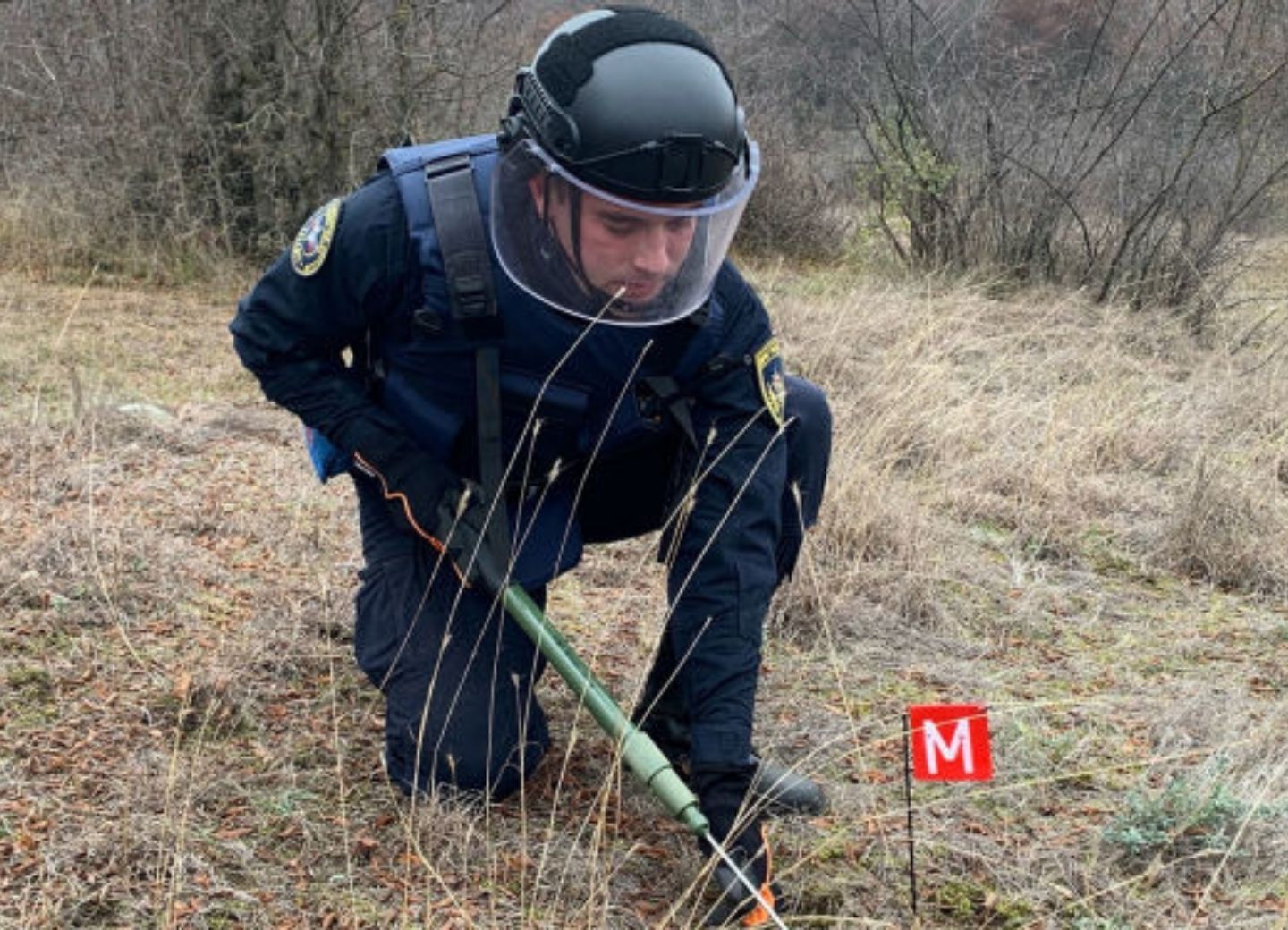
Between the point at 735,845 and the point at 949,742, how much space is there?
1.31 feet

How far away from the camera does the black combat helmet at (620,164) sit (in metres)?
2.09

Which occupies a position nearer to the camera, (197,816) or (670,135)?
(670,135)

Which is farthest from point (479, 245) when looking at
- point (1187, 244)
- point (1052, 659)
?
point (1187, 244)

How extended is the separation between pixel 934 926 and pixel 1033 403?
3498 millimetres

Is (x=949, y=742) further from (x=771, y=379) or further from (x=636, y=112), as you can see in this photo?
(x=636, y=112)

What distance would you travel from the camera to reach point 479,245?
2299 millimetres

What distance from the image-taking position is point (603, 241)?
7.15 ft

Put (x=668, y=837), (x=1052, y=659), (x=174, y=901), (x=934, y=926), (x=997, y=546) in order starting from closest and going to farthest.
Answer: (x=174, y=901) → (x=934, y=926) → (x=668, y=837) → (x=1052, y=659) → (x=997, y=546)

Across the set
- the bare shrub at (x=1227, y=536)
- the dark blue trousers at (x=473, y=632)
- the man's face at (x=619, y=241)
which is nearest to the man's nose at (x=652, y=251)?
the man's face at (x=619, y=241)

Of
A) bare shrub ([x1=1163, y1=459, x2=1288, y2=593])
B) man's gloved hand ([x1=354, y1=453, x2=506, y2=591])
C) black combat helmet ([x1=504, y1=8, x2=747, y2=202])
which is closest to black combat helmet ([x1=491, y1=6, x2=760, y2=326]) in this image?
black combat helmet ([x1=504, y1=8, x2=747, y2=202])

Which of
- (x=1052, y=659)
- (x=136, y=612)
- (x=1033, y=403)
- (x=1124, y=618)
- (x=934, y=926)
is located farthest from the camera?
(x=1033, y=403)

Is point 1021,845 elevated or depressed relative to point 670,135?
depressed

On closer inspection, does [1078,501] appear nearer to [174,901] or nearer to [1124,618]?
[1124,618]

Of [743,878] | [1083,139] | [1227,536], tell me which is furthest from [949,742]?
[1083,139]
